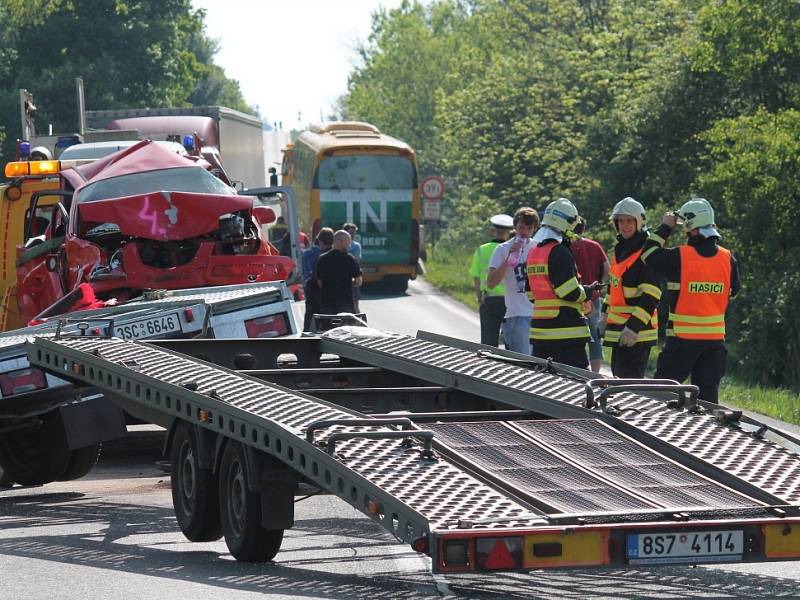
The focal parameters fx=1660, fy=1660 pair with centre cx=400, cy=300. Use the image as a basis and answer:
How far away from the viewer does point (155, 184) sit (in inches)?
586

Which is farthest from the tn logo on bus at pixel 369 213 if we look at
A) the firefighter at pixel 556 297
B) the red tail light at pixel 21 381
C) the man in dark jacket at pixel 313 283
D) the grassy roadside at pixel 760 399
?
the red tail light at pixel 21 381

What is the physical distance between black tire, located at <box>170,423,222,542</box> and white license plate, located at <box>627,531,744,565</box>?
2807 millimetres

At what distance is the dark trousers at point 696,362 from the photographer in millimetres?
11125

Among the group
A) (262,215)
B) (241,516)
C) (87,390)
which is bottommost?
(241,516)

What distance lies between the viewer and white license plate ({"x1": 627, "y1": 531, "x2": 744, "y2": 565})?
21.8 ft

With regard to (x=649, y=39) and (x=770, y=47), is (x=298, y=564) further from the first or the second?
(x=649, y=39)

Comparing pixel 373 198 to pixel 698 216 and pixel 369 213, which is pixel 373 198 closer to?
pixel 369 213

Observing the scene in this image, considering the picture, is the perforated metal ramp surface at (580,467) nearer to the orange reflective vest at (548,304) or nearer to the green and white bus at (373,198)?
the orange reflective vest at (548,304)

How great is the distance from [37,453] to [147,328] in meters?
1.17

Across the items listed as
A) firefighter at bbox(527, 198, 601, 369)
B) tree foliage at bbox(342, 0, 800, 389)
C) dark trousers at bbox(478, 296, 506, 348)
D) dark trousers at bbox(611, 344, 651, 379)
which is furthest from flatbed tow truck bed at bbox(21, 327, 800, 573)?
tree foliage at bbox(342, 0, 800, 389)

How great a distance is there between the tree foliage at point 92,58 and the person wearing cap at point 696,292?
153 feet

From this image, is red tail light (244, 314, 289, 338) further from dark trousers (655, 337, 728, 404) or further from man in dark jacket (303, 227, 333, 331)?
man in dark jacket (303, 227, 333, 331)

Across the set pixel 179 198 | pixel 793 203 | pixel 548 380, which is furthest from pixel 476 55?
pixel 548 380

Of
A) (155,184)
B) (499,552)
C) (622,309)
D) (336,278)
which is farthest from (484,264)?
(499,552)
